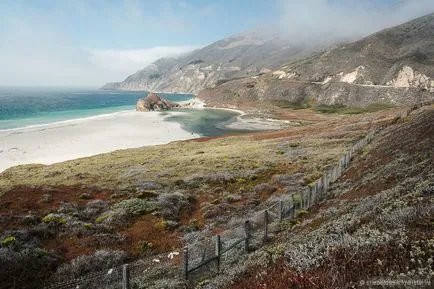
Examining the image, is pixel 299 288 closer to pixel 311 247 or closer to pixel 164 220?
pixel 311 247

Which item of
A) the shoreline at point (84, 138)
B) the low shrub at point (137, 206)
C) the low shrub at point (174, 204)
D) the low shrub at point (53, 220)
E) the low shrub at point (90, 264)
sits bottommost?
the shoreline at point (84, 138)

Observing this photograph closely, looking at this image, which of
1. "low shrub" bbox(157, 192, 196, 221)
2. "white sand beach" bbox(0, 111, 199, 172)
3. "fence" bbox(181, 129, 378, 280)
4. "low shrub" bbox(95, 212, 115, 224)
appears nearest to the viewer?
"fence" bbox(181, 129, 378, 280)

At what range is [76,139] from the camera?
9625 centimetres

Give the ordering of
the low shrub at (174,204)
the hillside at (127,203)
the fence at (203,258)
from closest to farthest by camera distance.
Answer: the fence at (203,258)
the hillside at (127,203)
the low shrub at (174,204)

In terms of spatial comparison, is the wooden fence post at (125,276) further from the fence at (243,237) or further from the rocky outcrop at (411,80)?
the rocky outcrop at (411,80)

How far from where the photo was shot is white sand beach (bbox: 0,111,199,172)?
76062 mm

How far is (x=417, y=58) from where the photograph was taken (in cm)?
18338

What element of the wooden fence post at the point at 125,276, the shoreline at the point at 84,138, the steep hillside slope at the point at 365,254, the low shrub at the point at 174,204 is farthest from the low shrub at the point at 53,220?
the shoreline at the point at 84,138

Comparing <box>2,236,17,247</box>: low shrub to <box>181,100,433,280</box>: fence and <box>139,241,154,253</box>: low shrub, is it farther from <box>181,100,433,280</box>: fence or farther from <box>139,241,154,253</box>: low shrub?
<box>181,100,433,280</box>: fence

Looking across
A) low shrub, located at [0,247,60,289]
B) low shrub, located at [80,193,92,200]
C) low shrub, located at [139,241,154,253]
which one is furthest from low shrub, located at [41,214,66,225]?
low shrub, located at [80,193,92,200]

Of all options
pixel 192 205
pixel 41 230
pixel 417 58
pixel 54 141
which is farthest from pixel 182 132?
pixel 417 58

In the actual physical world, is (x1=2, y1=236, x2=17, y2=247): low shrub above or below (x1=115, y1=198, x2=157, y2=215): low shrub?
above

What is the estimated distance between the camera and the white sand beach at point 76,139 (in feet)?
250

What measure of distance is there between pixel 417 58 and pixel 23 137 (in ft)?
595
